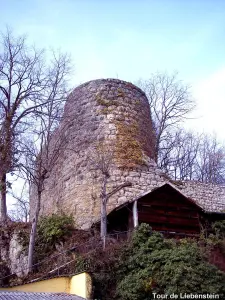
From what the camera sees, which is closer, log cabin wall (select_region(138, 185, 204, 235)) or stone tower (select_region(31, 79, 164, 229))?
log cabin wall (select_region(138, 185, 204, 235))

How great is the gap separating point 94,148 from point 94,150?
0.28 ft

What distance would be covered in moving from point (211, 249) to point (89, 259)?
322 cm

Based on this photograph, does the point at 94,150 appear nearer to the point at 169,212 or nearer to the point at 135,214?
the point at 135,214

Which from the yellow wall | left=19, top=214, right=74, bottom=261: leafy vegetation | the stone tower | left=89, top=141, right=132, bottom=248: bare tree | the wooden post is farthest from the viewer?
the stone tower

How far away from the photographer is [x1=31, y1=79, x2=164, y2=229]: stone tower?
16094mm

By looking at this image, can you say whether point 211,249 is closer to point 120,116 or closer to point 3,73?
point 120,116

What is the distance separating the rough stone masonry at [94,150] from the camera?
52.8 feet

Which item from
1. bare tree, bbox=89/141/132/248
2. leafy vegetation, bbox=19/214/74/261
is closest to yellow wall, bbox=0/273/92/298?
leafy vegetation, bbox=19/214/74/261

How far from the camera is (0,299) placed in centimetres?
905

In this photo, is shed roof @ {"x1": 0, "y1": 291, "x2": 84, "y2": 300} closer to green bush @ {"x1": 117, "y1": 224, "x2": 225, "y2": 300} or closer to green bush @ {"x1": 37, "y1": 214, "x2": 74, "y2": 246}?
green bush @ {"x1": 117, "y1": 224, "x2": 225, "y2": 300}

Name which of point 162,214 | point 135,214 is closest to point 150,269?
point 135,214

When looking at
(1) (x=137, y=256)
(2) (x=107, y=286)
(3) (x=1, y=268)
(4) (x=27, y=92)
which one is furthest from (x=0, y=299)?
(4) (x=27, y=92)

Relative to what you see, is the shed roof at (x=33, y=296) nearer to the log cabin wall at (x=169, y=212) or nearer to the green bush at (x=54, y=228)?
the green bush at (x=54, y=228)

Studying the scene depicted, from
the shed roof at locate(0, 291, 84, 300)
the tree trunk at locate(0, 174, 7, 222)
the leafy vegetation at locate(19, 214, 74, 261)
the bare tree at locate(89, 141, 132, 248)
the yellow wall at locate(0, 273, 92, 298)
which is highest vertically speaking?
the bare tree at locate(89, 141, 132, 248)
